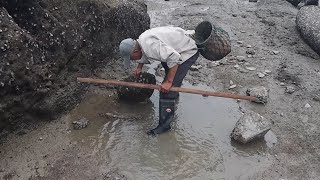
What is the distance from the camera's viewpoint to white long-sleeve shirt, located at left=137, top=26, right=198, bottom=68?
459 cm

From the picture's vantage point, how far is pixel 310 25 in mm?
7766

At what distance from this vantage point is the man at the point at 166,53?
4.62m

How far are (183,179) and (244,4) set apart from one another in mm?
6765

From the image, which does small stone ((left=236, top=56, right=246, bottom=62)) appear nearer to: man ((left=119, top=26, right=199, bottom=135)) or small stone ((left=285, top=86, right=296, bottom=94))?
small stone ((left=285, top=86, right=296, bottom=94))

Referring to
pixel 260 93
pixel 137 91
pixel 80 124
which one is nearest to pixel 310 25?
pixel 260 93

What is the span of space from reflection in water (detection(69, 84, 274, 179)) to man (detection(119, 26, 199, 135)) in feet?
0.96

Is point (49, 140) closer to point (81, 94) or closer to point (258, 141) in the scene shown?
point (81, 94)

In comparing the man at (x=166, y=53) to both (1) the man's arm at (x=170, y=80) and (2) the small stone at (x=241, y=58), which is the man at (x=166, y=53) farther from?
(2) the small stone at (x=241, y=58)

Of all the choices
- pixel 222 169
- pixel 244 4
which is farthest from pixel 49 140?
pixel 244 4

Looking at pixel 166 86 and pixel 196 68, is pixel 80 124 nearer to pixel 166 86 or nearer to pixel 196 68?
pixel 166 86

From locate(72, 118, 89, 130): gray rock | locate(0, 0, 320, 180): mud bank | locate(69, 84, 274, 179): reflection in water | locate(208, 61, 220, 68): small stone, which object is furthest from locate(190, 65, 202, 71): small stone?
locate(72, 118, 89, 130): gray rock

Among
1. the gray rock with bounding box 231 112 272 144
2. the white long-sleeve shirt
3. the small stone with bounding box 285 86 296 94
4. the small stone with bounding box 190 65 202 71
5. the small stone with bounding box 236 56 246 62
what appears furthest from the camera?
the small stone with bounding box 236 56 246 62

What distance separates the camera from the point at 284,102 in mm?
5812

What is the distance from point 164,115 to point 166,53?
0.92 metres
